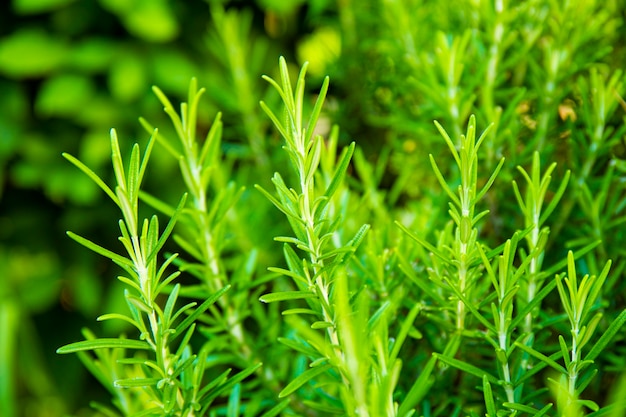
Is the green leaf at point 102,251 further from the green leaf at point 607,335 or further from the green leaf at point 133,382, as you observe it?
the green leaf at point 607,335

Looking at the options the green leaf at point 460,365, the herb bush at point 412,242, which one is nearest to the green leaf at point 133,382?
the herb bush at point 412,242

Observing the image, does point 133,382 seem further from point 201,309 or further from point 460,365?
point 460,365

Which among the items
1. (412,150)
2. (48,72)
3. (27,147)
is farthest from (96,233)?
(412,150)

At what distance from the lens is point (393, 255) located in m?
0.36

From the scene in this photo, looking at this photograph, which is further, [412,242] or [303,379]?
[412,242]

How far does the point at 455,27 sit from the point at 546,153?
19cm

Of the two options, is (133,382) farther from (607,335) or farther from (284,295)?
(607,335)

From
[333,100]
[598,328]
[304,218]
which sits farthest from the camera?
[333,100]

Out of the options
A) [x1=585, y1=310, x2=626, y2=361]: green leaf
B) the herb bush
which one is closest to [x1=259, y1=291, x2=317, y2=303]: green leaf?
the herb bush

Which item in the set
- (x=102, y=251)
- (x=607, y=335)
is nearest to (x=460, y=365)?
(x=607, y=335)

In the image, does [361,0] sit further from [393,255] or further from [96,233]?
[96,233]

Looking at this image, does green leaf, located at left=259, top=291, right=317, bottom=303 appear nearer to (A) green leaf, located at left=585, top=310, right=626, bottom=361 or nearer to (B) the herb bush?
(B) the herb bush

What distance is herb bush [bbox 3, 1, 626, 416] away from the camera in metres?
0.27

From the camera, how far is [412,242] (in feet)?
1.23
